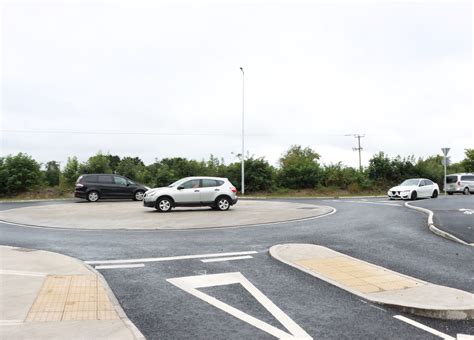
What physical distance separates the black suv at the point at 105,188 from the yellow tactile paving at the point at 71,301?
19.2m

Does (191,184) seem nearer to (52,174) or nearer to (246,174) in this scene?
(246,174)

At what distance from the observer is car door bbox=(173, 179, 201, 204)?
57.9 ft

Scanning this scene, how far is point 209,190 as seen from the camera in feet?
59.1

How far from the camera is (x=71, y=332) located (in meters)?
4.29

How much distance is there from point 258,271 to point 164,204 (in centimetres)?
1098

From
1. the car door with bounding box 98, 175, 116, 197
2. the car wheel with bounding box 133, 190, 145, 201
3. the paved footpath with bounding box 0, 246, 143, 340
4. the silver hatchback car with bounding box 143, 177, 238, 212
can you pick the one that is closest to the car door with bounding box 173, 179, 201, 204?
the silver hatchback car with bounding box 143, 177, 238, 212

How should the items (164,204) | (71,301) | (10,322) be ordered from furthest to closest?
(164,204) < (71,301) < (10,322)

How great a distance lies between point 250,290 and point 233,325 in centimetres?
142

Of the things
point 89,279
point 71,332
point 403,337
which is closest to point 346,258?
point 403,337

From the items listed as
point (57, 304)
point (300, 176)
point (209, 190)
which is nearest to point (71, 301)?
point (57, 304)

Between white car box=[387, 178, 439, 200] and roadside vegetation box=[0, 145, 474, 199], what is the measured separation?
29.1 feet

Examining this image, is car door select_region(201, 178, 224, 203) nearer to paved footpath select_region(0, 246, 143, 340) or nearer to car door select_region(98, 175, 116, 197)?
car door select_region(98, 175, 116, 197)

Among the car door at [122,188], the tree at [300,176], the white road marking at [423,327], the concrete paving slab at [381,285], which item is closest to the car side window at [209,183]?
the car door at [122,188]

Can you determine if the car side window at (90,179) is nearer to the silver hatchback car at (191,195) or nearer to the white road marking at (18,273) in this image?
the silver hatchback car at (191,195)
